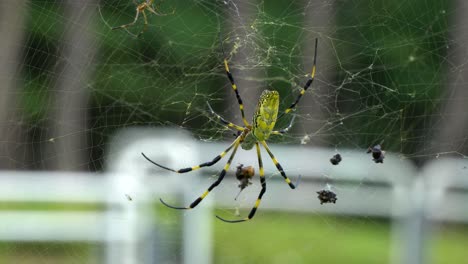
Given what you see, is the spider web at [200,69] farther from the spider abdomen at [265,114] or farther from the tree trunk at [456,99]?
the spider abdomen at [265,114]

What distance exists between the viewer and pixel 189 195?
4.98 metres

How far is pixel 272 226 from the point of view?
664 cm

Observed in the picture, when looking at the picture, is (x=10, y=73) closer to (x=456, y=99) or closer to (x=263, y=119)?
(x=456, y=99)

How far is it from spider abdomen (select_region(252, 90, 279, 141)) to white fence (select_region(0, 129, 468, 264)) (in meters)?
1.48

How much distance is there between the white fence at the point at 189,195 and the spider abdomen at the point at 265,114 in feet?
4.86

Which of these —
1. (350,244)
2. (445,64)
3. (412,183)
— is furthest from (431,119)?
(412,183)

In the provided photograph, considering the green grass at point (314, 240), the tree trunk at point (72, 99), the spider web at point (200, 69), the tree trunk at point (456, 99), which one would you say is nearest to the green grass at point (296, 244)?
the green grass at point (314, 240)

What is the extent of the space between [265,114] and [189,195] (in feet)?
5.84

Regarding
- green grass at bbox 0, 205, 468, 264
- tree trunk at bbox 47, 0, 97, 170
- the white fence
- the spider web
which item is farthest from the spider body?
tree trunk at bbox 47, 0, 97, 170

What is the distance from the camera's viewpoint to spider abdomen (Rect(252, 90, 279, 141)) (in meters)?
3.23

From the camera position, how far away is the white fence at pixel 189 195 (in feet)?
17.0

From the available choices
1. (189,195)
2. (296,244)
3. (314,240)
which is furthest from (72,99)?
(189,195)

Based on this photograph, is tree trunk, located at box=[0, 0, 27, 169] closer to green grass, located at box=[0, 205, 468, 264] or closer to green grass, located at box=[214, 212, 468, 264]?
green grass, located at box=[0, 205, 468, 264]

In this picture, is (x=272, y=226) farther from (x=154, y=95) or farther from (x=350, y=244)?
(x=154, y=95)
